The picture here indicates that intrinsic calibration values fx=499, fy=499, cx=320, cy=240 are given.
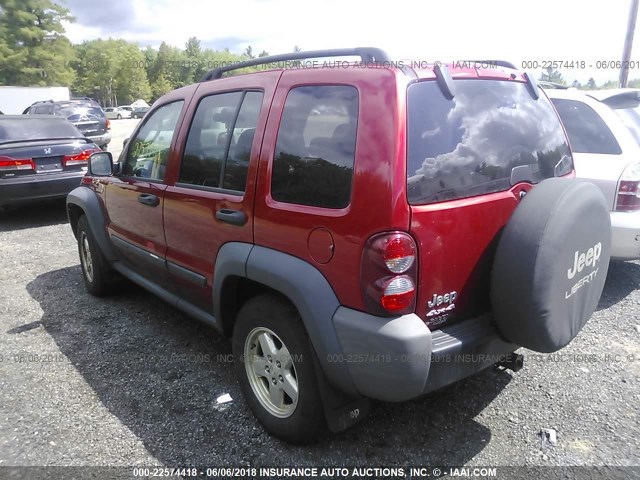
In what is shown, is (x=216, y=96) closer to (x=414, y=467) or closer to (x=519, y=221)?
(x=519, y=221)

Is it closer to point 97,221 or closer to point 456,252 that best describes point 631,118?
point 456,252

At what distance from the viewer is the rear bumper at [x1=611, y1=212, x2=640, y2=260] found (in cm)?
407

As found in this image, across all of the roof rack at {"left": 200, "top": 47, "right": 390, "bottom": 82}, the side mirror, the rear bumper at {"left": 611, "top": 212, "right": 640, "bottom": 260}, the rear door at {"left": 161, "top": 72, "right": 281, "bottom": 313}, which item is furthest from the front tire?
the rear bumper at {"left": 611, "top": 212, "right": 640, "bottom": 260}

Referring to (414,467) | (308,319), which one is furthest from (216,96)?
(414,467)

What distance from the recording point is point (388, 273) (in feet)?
6.82

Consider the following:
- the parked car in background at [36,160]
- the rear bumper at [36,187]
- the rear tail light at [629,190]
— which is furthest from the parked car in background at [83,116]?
the rear tail light at [629,190]

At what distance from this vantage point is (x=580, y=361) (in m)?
3.46

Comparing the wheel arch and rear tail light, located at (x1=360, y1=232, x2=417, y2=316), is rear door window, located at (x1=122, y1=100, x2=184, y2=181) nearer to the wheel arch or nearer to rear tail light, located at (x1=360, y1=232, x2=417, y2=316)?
the wheel arch

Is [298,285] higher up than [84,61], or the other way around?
[84,61]

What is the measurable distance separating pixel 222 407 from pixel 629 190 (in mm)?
3625

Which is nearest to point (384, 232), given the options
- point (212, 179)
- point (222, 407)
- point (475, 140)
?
point (475, 140)

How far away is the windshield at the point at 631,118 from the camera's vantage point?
4645mm

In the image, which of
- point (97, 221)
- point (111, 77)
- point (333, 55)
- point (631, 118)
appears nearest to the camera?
point (333, 55)

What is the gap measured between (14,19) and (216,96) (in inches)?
2621
